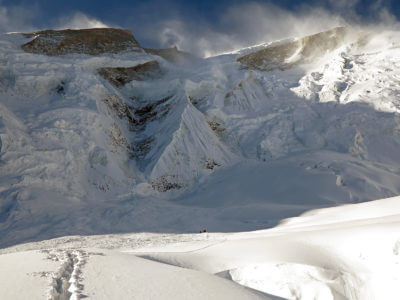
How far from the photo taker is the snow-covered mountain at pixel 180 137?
43.3 feet

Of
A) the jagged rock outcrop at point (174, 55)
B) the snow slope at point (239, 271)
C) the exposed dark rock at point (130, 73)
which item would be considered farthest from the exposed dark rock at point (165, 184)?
the jagged rock outcrop at point (174, 55)

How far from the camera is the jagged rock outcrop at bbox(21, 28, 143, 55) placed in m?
23.1

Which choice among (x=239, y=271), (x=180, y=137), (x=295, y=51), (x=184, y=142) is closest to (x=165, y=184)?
(x=184, y=142)

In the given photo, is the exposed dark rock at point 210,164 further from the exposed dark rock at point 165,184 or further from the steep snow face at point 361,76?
the steep snow face at point 361,76

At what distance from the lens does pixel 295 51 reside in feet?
103

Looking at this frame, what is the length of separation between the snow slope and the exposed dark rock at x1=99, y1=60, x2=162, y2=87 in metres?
20.7

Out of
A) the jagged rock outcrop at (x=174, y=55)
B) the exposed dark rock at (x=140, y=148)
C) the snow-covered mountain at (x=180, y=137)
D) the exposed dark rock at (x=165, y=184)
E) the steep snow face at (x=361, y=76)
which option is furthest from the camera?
the jagged rock outcrop at (x=174, y=55)

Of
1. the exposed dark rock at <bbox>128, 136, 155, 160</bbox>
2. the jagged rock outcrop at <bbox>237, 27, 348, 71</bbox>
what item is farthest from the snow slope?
the jagged rock outcrop at <bbox>237, 27, 348, 71</bbox>

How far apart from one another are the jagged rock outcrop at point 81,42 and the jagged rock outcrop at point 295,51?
10400 mm

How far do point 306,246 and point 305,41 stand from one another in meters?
29.6

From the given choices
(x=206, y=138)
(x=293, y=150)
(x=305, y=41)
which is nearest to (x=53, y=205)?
(x=206, y=138)

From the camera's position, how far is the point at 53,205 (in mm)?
12898

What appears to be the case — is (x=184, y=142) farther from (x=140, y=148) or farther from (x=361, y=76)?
(x=361, y=76)

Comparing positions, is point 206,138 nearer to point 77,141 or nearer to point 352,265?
point 77,141
